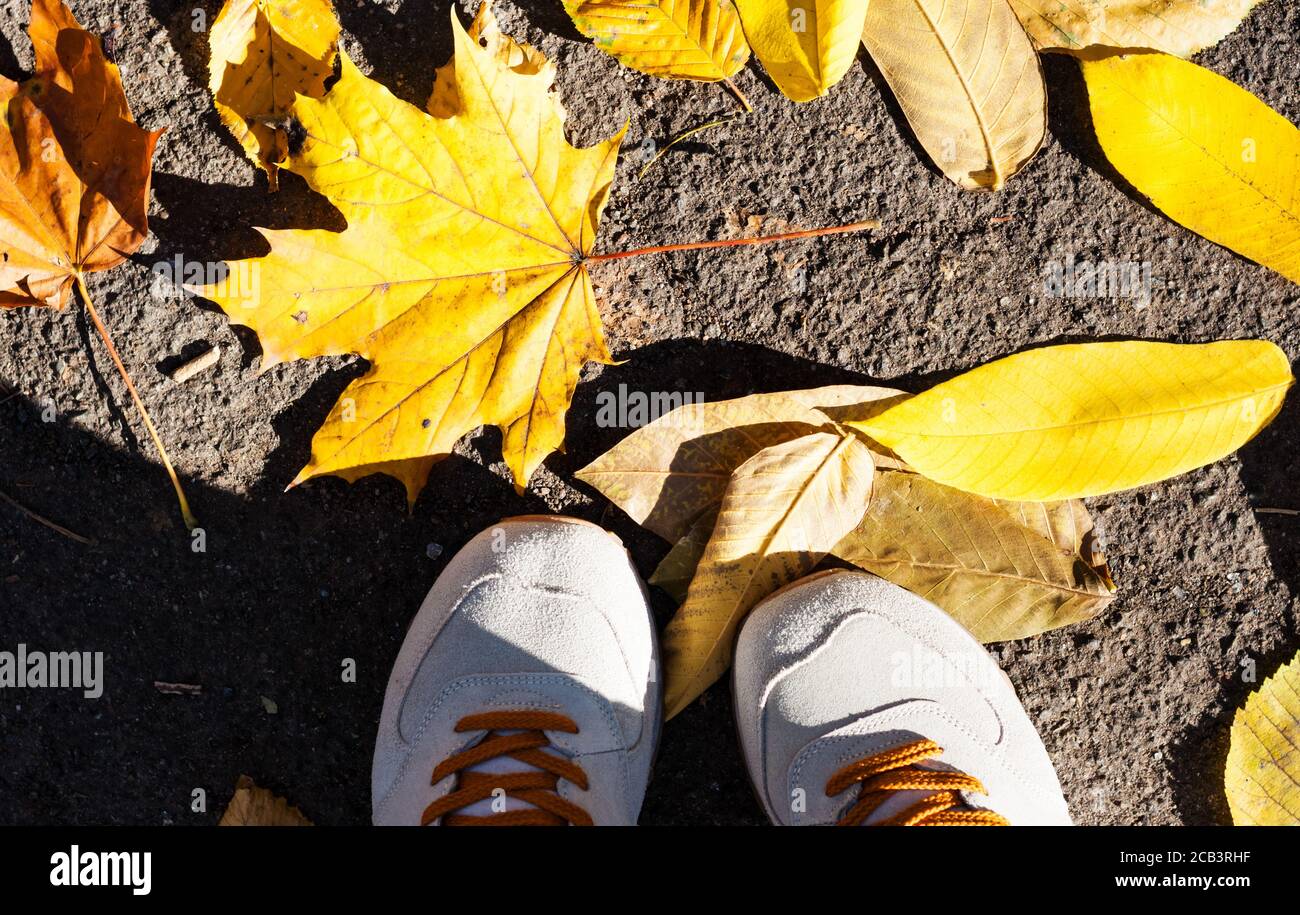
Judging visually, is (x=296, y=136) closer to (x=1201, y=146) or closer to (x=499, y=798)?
(x=499, y=798)

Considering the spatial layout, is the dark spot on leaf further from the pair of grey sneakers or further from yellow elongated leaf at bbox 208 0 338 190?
the pair of grey sneakers

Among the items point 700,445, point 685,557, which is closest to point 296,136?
point 700,445

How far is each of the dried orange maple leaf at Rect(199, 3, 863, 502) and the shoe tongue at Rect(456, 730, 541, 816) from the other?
1.61 feet

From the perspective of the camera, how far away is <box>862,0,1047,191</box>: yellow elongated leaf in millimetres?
1556

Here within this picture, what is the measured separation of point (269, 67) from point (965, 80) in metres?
1.21

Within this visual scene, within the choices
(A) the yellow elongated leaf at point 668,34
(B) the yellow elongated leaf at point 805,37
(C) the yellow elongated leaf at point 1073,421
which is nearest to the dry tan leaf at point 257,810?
(C) the yellow elongated leaf at point 1073,421

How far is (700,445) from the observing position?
1.59 m

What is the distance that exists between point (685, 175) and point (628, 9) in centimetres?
29

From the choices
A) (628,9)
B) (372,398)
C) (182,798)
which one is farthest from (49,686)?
(628,9)

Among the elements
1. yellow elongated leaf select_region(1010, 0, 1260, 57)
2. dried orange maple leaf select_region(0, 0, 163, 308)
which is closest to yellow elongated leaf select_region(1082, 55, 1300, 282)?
yellow elongated leaf select_region(1010, 0, 1260, 57)

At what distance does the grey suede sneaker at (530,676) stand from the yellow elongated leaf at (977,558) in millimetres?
450

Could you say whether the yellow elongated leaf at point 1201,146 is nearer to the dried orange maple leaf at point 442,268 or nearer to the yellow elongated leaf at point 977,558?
the yellow elongated leaf at point 977,558

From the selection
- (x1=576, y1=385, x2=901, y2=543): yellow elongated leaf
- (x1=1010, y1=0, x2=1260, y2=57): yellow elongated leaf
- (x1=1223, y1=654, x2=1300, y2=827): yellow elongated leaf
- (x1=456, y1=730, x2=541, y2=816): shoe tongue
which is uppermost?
(x1=1010, y1=0, x2=1260, y2=57): yellow elongated leaf

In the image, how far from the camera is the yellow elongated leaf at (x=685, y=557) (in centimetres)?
161
